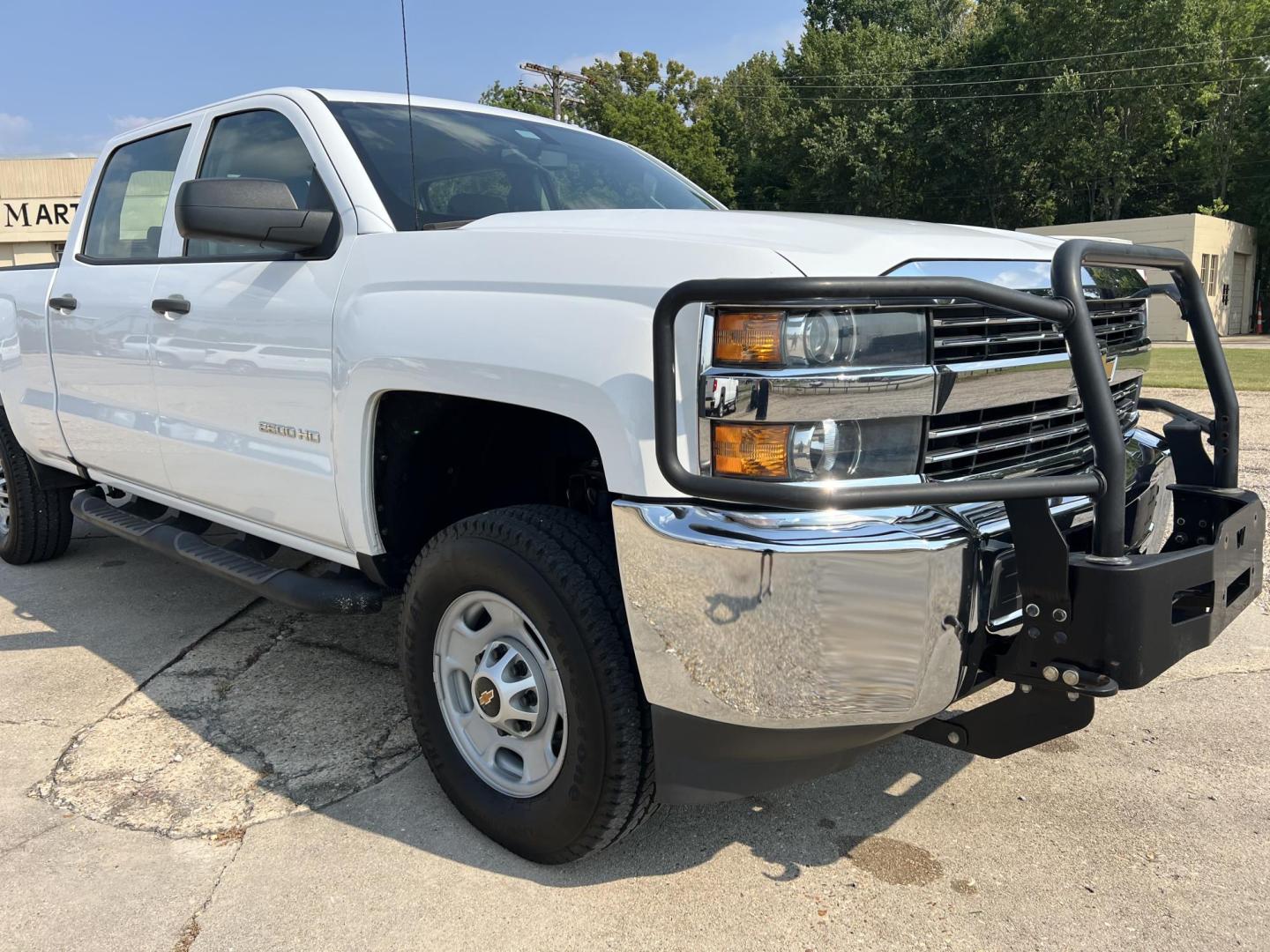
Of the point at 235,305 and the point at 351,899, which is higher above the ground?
the point at 235,305

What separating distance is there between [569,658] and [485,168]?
178cm

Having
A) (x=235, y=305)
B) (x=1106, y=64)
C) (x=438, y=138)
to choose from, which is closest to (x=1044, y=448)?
(x=438, y=138)

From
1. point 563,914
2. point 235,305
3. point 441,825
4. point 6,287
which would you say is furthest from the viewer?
point 6,287

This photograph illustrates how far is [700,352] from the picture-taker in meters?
1.91

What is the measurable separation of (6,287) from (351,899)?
3.82 m

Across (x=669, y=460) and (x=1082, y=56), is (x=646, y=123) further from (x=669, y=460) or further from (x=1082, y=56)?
(x=669, y=460)

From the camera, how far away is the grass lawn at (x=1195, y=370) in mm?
12406

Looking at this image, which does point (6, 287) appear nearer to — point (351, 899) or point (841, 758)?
point (351, 899)

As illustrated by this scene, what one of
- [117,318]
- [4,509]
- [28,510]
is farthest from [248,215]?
[4,509]

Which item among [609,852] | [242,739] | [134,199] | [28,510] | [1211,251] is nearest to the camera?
[609,852]

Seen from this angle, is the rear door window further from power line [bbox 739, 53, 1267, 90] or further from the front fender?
power line [bbox 739, 53, 1267, 90]

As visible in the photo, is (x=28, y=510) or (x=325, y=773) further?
(x=28, y=510)

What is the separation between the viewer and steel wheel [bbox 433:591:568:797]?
236 centimetres

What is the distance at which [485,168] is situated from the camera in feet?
10.6
